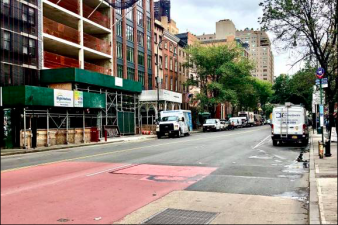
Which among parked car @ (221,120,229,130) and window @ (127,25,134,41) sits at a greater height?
window @ (127,25,134,41)

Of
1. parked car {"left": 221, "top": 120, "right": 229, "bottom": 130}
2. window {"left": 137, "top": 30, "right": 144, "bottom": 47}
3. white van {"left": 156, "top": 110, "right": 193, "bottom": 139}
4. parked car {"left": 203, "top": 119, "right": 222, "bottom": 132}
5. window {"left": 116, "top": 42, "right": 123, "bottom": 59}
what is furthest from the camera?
parked car {"left": 221, "top": 120, "right": 229, "bottom": 130}

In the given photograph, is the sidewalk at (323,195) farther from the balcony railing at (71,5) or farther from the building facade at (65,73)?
the balcony railing at (71,5)

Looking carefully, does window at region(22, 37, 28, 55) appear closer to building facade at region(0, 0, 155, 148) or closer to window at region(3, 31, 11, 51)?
building facade at region(0, 0, 155, 148)

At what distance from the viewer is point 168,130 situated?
36.3 m

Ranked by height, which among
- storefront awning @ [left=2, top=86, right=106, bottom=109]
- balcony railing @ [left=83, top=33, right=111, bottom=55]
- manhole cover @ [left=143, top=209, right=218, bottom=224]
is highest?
balcony railing @ [left=83, top=33, right=111, bottom=55]

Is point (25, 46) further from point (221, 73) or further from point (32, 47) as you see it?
point (221, 73)

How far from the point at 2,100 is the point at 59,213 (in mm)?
19412

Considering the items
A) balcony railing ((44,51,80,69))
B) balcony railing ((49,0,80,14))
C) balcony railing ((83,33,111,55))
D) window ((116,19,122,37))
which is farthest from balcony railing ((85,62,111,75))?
window ((116,19,122,37))

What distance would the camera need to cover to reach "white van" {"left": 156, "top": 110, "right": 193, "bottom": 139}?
36.3 metres

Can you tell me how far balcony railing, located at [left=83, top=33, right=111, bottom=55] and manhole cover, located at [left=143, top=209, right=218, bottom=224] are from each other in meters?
32.9

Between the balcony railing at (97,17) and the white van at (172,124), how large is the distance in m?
13.0

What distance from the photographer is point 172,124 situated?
3628 centimetres

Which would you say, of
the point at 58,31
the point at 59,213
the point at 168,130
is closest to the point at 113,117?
the point at 168,130

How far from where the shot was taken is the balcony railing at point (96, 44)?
125ft
